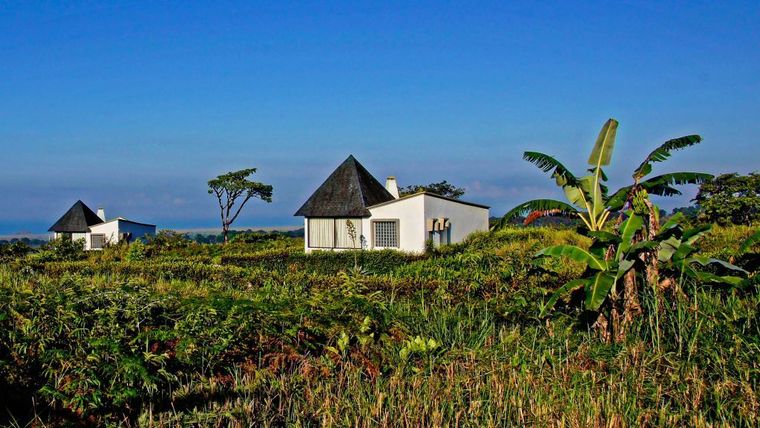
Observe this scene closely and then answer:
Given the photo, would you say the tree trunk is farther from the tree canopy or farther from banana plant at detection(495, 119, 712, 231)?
the tree canopy

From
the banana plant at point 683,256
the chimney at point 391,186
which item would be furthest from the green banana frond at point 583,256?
the chimney at point 391,186

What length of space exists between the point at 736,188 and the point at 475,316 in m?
22.1

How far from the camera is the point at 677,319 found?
20.8 ft

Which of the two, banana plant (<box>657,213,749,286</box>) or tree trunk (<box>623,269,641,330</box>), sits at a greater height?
banana plant (<box>657,213,749,286</box>)

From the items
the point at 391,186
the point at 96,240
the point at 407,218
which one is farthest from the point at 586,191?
the point at 96,240

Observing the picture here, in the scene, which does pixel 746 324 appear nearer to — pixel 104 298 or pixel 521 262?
pixel 104 298

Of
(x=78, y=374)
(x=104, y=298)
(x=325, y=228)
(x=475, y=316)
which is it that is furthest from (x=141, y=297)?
(x=325, y=228)

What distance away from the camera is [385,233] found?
90.0 ft

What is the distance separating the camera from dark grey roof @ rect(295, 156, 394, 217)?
28281mm

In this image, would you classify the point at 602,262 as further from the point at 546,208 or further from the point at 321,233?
the point at 321,233

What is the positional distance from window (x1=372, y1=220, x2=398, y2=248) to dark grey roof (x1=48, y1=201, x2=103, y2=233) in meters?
25.2

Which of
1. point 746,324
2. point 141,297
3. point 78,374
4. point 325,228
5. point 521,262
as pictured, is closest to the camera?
point 78,374

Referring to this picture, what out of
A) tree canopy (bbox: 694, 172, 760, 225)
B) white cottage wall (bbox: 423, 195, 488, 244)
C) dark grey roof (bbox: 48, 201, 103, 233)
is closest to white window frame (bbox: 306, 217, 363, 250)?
white cottage wall (bbox: 423, 195, 488, 244)

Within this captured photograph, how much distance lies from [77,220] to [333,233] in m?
23.9
